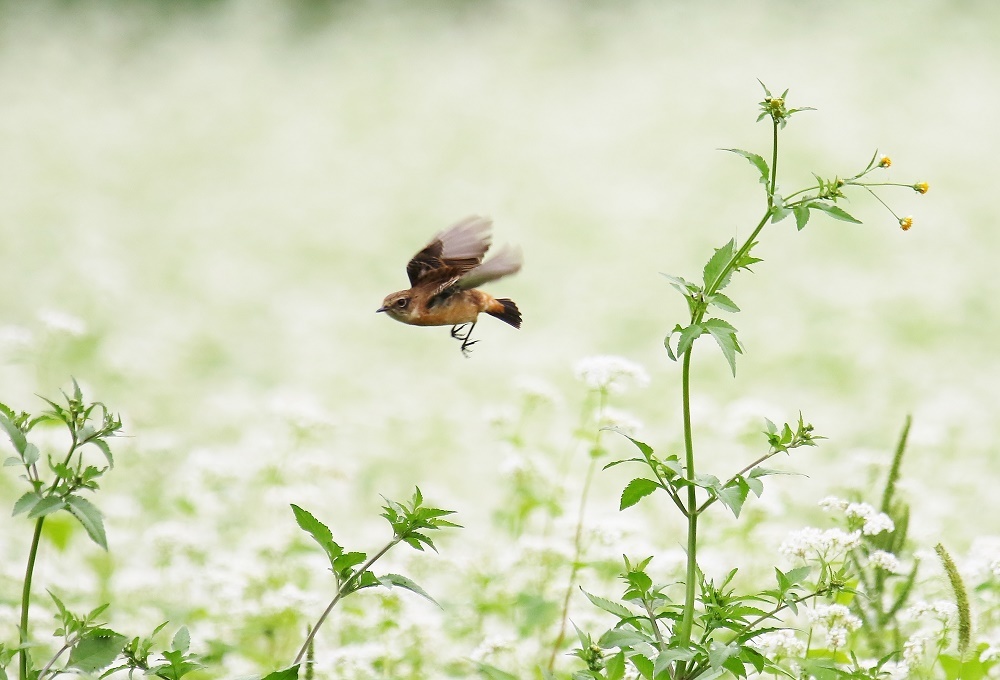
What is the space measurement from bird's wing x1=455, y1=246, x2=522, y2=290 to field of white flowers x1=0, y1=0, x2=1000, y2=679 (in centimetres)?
128

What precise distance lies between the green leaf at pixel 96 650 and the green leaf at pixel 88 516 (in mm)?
237

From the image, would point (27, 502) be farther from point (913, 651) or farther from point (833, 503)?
point (913, 651)

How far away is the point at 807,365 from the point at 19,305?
6.29 m

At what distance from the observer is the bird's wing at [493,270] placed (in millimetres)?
1614

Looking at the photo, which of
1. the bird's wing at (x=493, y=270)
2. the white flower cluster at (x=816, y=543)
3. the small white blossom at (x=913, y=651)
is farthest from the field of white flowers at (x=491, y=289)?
the bird's wing at (x=493, y=270)

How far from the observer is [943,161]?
10609 mm

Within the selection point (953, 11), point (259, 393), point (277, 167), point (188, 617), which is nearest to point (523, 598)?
point (188, 617)

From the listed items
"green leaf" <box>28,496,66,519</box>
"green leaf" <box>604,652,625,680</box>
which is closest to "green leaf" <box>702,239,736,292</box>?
"green leaf" <box>604,652,625,680</box>

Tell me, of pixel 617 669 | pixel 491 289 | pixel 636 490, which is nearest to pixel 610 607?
pixel 617 669

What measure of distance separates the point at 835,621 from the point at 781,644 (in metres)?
0.13

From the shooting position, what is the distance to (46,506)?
1655mm

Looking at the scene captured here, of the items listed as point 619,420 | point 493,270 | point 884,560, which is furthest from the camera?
point 619,420

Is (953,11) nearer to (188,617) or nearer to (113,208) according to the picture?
(113,208)

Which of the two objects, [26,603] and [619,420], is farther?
[619,420]
